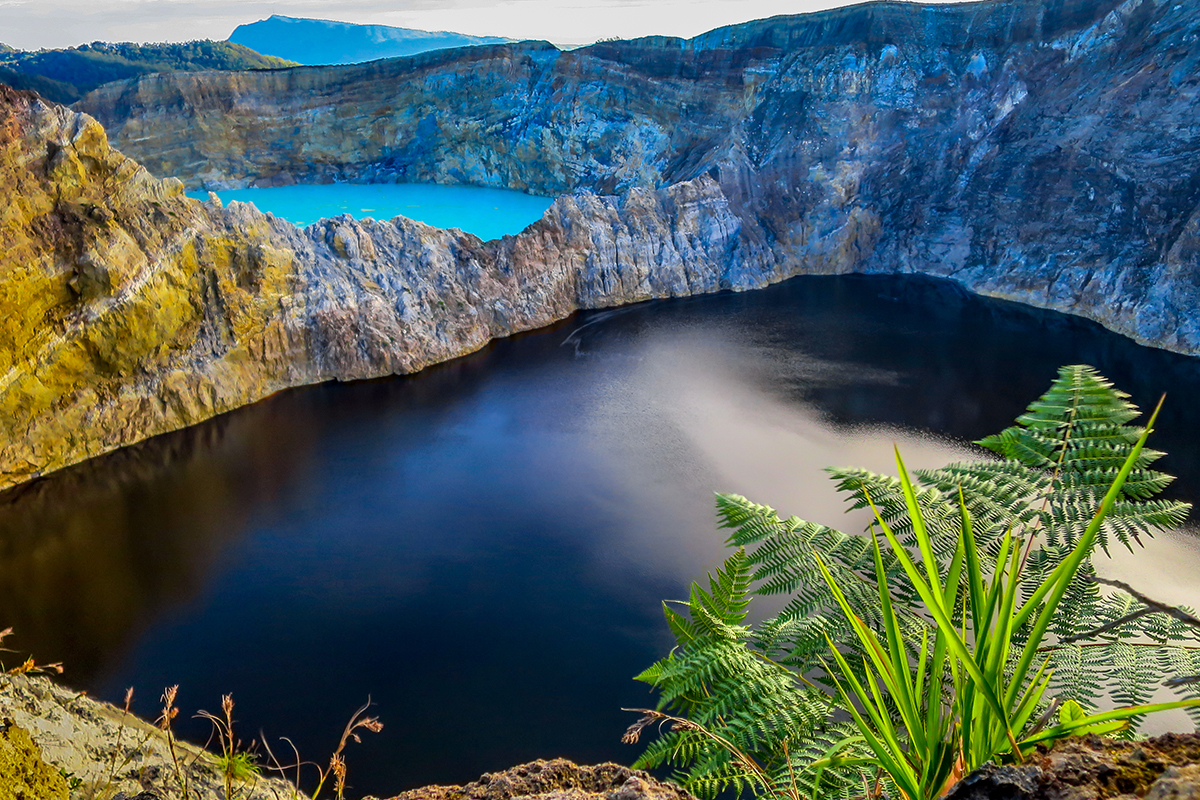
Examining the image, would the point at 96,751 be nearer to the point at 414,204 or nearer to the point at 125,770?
the point at 125,770

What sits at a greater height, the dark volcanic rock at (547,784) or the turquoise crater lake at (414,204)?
the turquoise crater lake at (414,204)

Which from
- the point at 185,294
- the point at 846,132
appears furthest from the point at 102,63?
the point at 846,132

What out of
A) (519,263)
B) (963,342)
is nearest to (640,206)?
(519,263)

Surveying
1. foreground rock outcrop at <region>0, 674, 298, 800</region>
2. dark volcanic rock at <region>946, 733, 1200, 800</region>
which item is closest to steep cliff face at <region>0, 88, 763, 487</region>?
foreground rock outcrop at <region>0, 674, 298, 800</region>

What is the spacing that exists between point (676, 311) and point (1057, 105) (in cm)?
1506

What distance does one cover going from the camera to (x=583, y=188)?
113 ft

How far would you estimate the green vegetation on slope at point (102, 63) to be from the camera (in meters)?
40.0

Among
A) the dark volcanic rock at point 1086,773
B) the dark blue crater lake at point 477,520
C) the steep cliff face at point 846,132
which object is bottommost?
the dark blue crater lake at point 477,520

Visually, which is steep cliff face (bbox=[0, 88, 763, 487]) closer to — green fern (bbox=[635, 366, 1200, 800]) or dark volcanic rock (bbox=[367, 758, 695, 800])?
dark volcanic rock (bbox=[367, 758, 695, 800])

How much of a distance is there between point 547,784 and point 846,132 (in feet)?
97.7

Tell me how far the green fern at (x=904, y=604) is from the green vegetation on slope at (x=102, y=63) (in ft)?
154

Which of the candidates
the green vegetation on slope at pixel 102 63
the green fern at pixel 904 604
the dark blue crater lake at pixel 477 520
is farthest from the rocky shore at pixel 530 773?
the green vegetation on slope at pixel 102 63

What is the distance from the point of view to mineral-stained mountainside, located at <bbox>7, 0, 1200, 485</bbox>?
575 inches

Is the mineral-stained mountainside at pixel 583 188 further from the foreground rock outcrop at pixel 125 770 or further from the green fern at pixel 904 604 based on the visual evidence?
the green fern at pixel 904 604
